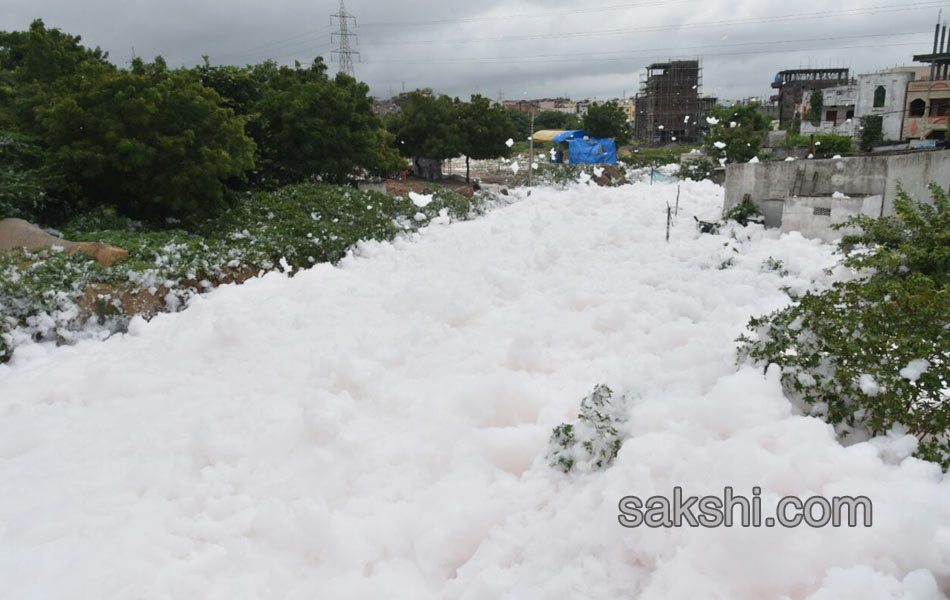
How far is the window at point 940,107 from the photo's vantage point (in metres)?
22.4

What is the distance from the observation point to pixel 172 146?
29.0 feet

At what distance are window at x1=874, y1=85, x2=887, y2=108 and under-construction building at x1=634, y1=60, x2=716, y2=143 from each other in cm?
1503

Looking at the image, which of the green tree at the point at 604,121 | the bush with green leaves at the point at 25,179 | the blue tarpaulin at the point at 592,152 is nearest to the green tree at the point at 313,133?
the bush with green leaves at the point at 25,179

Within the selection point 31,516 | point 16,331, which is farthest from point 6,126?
point 31,516

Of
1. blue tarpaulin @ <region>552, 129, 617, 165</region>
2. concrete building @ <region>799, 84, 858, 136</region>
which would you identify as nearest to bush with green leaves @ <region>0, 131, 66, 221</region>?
blue tarpaulin @ <region>552, 129, 617, 165</region>

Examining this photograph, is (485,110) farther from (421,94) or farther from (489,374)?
(489,374)

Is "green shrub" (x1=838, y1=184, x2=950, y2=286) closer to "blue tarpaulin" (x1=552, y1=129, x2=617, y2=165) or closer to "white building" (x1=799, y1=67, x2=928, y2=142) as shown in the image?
"blue tarpaulin" (x1=552, y1=129, x2=617, y2=165)

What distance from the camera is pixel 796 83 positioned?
38969 millimetres

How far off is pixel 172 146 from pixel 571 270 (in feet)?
19.6

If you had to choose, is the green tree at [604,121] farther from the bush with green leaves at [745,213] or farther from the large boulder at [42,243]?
the large boulder at [42,243]

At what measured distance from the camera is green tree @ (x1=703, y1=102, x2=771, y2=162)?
18.0 meters

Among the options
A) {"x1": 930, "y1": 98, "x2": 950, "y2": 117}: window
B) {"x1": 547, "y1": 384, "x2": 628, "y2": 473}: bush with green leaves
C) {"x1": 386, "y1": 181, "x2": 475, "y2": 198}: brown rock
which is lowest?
{"x1": 547, "y1": 384, "x2": 628, "y2": 473}: bush with green leaves

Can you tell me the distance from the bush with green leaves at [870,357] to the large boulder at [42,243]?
7.23 metres

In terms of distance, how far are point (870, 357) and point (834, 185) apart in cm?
682
